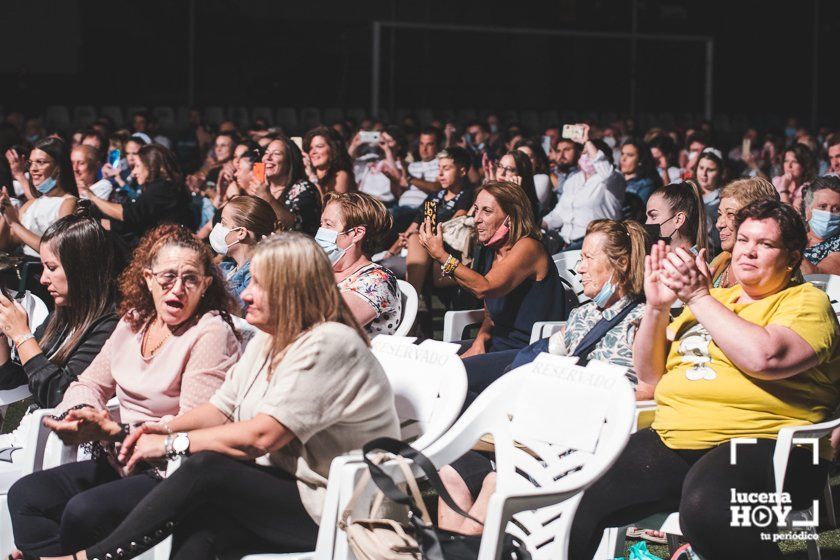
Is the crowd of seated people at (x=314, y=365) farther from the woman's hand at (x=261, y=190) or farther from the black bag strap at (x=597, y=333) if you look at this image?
the woman's hand at (x=261, y=190)

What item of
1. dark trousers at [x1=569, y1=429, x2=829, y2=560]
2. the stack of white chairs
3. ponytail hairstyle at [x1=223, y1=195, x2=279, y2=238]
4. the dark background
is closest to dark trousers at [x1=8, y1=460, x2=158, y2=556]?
the stack of white chairs

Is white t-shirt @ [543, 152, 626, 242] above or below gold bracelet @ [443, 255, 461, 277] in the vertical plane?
above

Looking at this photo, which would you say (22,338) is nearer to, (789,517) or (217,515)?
(217,515)

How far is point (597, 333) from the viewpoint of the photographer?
140 inches

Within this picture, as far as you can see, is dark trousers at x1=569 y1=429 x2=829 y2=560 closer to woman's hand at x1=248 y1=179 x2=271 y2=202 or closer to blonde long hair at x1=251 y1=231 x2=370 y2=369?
blonde long hair at x1=251 y1=231 x2=370 y2=369

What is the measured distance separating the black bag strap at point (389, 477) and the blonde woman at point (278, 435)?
12cm

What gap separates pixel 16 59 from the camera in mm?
16109

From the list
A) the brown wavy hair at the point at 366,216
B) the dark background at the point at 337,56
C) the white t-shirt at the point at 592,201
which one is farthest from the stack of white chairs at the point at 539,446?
the dark background at the point at 337,56

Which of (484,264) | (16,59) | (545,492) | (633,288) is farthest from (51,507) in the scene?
(16,59)

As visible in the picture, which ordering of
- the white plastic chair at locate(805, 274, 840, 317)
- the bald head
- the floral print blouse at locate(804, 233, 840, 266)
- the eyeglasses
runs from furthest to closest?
the bald head < the floral print blouse at locate(804, 233, 840, 266) < the white plastic chair at locate(805, 274, 840, 317) < the eyeglasses

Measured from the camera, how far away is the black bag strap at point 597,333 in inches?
140

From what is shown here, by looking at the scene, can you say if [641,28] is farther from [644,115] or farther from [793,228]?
[793,228]

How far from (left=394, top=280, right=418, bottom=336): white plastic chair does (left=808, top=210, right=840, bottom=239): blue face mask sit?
1.85 metres

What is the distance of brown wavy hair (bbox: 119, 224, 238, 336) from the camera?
3.24 meters
